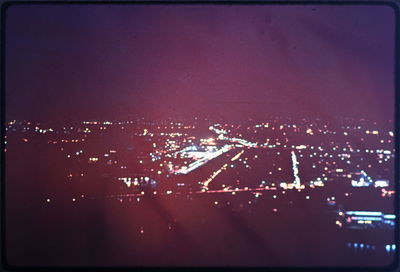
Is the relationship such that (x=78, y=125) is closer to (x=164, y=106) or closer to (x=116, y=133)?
(x=116, y=133)

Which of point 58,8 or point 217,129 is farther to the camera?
point 217,129

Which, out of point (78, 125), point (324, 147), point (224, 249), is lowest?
point (224, 249)

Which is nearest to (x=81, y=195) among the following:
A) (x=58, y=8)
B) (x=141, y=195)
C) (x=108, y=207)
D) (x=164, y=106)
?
(x=108, y=207)

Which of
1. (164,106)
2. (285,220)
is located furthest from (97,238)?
(285,220)

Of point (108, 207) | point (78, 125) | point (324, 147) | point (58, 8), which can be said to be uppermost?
point (58, 8)

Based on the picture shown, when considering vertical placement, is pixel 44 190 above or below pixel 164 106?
below

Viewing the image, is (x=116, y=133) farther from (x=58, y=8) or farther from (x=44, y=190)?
(x=58, y=8)

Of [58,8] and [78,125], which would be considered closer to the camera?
[58,8]

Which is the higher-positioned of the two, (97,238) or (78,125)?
(78,125)
